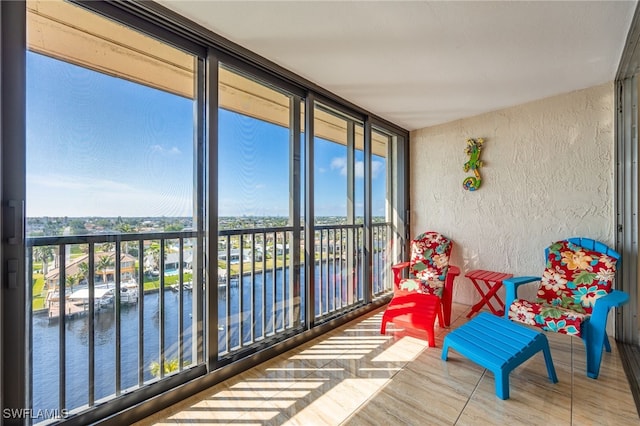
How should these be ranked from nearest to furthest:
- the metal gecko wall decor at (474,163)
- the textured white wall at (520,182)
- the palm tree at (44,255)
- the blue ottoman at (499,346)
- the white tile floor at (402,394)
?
the palm tree at (44,255), the white tile floor at (402,394), the blue ottoman at (499,346), the textured white wall at (520,182), the metal gecko wall decor at (474,163)

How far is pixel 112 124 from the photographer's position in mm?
1669

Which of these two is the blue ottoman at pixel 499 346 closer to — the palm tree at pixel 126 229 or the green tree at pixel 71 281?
the palm tree at pixel 126 229

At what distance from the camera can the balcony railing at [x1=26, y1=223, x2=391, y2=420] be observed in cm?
153

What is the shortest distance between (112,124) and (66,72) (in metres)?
0.31

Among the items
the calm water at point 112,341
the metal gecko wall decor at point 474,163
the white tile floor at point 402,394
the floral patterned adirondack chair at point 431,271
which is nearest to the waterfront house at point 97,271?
the calm water at point 112,341

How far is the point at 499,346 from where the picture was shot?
2000 mm

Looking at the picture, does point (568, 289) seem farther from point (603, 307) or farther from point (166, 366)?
point (166, 366)

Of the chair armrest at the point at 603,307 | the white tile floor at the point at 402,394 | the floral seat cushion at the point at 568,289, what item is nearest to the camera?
the white tile floor at the point at 402,394

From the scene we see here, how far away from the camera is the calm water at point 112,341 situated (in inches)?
59.4

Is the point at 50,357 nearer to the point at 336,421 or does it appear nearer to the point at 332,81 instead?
the point at 336,421

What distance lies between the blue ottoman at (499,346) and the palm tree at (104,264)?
2.35 metres

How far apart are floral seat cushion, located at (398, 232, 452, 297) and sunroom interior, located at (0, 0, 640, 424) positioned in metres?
0.53

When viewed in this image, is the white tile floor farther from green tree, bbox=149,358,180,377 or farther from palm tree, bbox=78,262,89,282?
palm tree, bbox=78,262,89,282

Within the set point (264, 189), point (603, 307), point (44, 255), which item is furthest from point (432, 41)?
point (44, 255)
